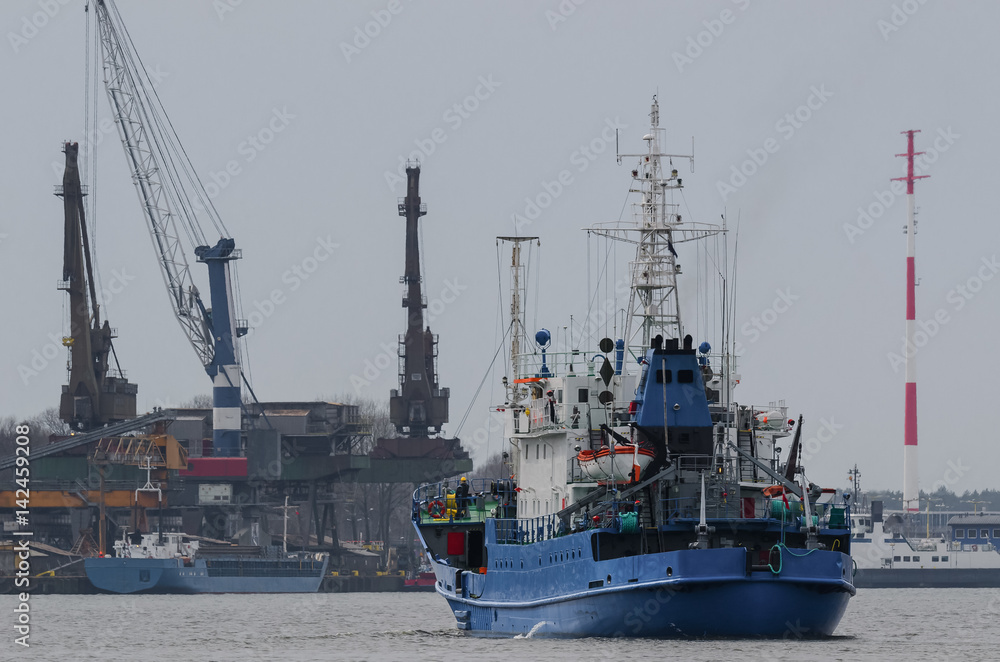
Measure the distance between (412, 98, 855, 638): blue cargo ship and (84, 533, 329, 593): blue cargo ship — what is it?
8228cm

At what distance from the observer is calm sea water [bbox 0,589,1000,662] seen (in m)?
51.8

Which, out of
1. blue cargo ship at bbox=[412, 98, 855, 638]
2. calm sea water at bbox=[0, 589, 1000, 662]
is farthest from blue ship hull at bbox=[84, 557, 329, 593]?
blue cargo ship at bbox=[412, 98, 855, 638]

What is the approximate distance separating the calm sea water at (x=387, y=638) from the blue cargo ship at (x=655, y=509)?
2.75 feet

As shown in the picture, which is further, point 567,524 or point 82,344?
point 82,344

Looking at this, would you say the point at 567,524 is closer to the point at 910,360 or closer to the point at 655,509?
the point at 655,509

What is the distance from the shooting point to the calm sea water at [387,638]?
170 ft

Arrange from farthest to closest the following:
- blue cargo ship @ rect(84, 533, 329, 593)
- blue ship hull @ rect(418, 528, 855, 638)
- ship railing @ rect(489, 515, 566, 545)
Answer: blue cargo ship @ rect(84, 533, 329, 593) → ship railing @ rect(489, 515, 566, 545) → blue ship hull @ rect(418, 528, 855, 638)

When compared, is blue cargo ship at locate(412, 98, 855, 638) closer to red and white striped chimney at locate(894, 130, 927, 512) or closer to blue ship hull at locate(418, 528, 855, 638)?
blue ship hull at locate(418, 528, 855, 638)

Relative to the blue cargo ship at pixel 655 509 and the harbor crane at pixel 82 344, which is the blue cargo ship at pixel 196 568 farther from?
the blue cargo ship at pixel 655 509

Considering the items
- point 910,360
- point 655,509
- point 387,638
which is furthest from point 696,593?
point 910,360

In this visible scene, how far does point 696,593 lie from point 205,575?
338ft

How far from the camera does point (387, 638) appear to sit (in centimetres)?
6594

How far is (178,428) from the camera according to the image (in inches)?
7082

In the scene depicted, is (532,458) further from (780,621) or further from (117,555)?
(117,555)
